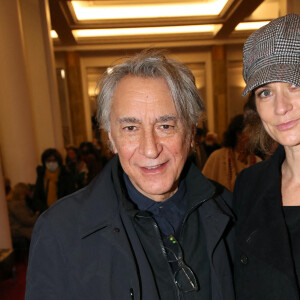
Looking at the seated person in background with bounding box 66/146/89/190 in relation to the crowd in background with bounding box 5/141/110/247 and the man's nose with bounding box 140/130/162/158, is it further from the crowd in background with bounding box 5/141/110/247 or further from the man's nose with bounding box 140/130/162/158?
the man's nose with bounding box 140/130/162/158

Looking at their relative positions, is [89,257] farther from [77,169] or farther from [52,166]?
[77,169]

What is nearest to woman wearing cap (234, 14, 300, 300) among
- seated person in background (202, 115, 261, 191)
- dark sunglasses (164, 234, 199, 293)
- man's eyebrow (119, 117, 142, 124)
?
dark sunglasses (164, 234, 199, 293)

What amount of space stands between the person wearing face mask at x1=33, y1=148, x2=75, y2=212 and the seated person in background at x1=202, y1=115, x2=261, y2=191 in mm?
2433

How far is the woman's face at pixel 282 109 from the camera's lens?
1.11m

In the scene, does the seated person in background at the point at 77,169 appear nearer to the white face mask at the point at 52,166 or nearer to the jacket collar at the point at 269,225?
the white face mask at the point at 52,166

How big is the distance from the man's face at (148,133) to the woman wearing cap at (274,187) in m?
0.35

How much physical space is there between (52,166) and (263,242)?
13.5ft

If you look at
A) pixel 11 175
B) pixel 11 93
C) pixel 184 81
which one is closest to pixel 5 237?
pixel 11 175

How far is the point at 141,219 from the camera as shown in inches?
50.9

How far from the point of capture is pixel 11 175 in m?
6.16

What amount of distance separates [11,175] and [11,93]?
1.72m

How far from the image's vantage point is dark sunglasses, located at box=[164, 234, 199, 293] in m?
1.25

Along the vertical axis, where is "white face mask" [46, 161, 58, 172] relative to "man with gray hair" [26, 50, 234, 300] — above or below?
→ below

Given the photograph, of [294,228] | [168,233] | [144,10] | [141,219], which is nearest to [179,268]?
[168,233]
